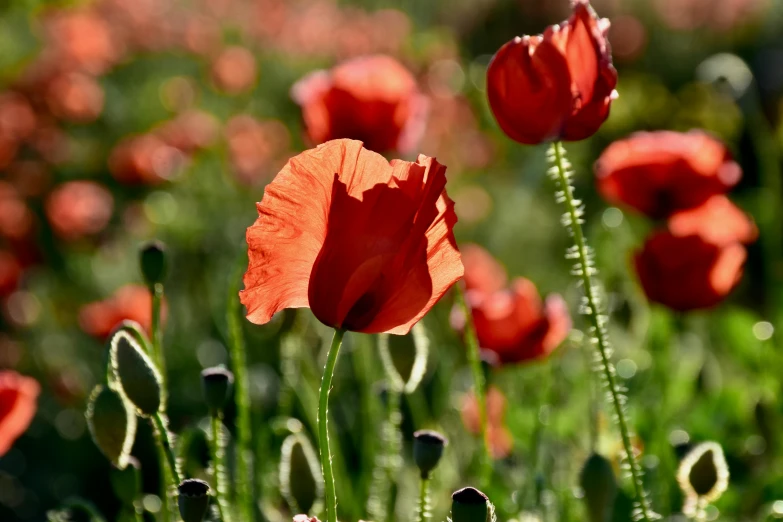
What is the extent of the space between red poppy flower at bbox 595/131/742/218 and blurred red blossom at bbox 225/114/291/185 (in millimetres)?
2060

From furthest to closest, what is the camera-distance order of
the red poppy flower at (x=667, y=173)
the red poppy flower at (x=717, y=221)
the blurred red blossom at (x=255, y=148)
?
the blurred red blossom at (x=255, y=148), the red poppy flower at (x=717, y=221), the red poppy flower at (x=667, y=173)

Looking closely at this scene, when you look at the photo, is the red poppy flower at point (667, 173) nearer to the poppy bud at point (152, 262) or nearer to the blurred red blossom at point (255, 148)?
the poppy bud at point (152, 262)

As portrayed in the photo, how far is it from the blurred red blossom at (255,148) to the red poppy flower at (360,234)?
9.49 ft

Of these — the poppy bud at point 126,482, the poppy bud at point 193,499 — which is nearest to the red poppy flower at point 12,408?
the poppy bud at point 126,482

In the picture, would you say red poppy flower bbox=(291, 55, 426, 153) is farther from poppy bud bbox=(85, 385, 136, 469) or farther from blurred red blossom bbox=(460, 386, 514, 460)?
poppy bud bbox=(85, 385, 136, 469)

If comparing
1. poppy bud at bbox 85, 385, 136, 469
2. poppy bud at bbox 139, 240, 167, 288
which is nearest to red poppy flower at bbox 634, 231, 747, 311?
poppy bud at bbox 139, 240, 167, 288

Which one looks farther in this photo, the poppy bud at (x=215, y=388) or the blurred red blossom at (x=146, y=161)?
the blurred red blossom at (x=146, y=161)

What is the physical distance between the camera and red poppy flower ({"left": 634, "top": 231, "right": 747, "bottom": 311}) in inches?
73.2

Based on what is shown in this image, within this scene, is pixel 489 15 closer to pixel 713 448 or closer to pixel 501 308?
pixel 501 308

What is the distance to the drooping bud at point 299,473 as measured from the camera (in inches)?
50.6

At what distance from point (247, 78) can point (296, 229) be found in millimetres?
4064

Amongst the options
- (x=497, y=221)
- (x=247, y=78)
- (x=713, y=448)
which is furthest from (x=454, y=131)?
(x=713, y=448)

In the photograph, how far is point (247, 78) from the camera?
16.0 ft

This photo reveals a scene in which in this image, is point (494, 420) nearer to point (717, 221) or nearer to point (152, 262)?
point (717, 221)
